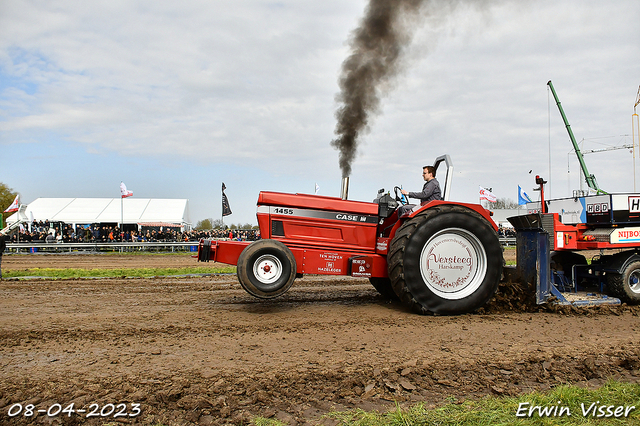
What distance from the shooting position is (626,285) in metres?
7.12

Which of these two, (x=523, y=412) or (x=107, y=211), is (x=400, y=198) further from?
(x=107, y=211)

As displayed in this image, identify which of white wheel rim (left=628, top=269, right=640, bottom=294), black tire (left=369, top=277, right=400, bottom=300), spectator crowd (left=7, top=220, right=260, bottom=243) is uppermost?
spectator crowd (left=7, top=220, right=260, bottom=243)

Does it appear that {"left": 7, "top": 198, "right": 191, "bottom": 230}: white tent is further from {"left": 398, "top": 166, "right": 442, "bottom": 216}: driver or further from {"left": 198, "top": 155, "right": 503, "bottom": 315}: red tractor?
{"left": 398, "top": 166, "right": 442, "bottom": 216}: driver

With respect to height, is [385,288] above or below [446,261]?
below

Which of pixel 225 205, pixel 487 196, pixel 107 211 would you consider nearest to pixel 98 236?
pixel 225 205

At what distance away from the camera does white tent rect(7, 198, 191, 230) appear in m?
31.8

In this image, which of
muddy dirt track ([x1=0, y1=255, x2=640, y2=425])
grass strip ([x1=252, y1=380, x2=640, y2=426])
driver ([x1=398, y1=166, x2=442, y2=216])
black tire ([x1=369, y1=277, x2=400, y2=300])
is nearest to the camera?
grass strip ([x1=252, y1=380, x2=640, y2=426])

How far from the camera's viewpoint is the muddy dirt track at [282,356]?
135 inches

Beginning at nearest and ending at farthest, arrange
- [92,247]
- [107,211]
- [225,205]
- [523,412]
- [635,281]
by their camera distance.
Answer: [523,412], [635,281], [92,247], [225,205], [107,211]

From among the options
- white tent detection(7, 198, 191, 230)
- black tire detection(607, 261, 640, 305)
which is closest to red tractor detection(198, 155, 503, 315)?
black tire detection(607, 261, 640, 305)

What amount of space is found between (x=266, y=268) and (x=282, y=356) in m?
1.70

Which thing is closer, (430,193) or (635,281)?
(430,193)

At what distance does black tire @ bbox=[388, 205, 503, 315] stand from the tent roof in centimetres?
2869

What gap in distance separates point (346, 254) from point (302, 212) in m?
0.89
